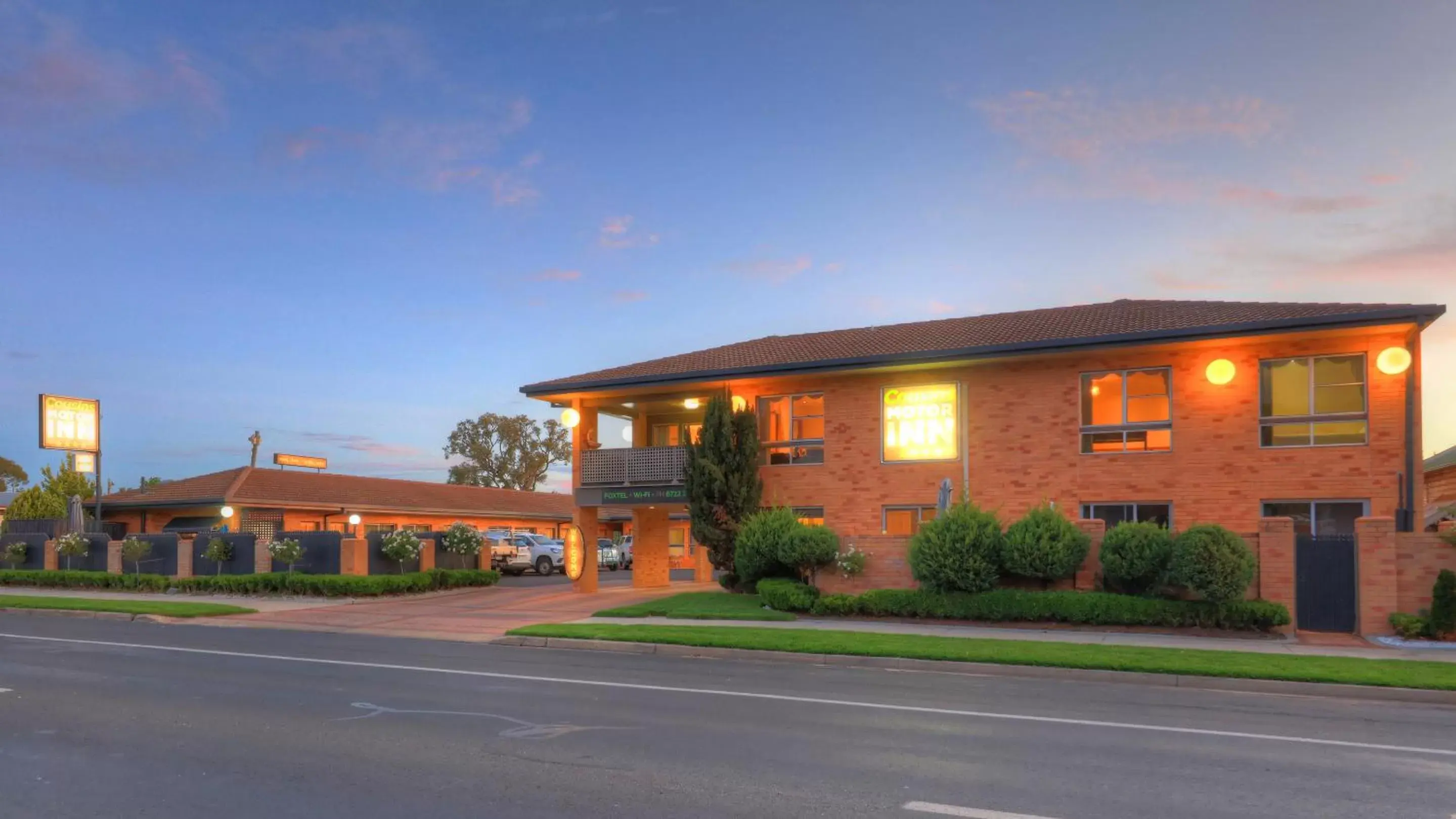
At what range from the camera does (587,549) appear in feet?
95.8

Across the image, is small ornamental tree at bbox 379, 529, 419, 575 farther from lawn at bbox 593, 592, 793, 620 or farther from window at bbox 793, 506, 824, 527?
window at bbox 793, 506, 824, 527

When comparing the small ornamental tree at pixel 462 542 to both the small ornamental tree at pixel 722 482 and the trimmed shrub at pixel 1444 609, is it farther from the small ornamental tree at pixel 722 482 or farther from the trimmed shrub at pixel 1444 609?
the trimmed shrub at pixel 1444 609

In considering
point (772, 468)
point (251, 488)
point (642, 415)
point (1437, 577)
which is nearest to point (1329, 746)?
point (1437, 577)

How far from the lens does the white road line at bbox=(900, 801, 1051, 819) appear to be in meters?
6.67

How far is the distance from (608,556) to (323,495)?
12.5m

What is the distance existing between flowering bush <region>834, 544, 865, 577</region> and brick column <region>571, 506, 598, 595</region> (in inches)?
343

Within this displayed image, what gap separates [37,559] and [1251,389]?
3579 cm

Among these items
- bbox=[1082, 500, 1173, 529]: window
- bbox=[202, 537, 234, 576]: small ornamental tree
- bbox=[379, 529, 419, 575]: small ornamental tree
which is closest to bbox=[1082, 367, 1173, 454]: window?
bbox=[1082, 500, 1173, 529]: window

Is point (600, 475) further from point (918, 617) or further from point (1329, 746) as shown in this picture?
point (1329, 746)

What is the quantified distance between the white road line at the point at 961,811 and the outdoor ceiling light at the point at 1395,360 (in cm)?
1738

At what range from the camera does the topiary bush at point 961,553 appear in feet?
65.7

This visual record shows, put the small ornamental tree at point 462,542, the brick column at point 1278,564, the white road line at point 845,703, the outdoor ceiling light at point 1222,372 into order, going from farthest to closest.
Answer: the small ornamental tree at point 462,542, the outdoor ceiling light at point 1222,372, the brick column at point 1278,564, the white road line at point 845,703

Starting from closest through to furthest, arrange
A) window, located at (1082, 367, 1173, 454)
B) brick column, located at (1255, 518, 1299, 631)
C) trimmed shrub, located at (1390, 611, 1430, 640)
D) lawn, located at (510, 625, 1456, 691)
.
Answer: lawn, located at (510, 625, 1456, 691), trimmed shrub, located at (1390, 611, 1430, 640), brick column, located at (1255, 518, 1299, 631), window, located at (1082, 367, 1173, 454)

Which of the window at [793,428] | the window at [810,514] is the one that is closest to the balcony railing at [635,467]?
the window at [793,428]
